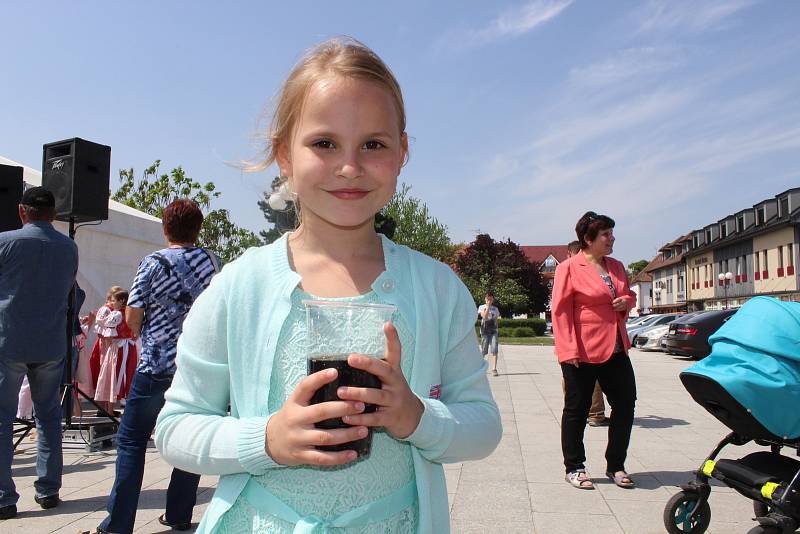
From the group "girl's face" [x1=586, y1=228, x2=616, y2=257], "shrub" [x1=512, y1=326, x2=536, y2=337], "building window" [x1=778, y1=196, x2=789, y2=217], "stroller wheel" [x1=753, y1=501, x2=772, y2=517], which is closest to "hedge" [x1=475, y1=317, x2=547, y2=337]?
"shrub" [x1=512, y1=326, x2=536, y2=337]

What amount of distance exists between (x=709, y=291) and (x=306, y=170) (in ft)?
211

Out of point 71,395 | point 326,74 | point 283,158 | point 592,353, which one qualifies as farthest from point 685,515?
point 71,395

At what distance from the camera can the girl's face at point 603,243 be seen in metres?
5.57

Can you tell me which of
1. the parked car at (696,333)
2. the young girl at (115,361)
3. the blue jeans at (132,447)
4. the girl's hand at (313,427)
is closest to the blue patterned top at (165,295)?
the blue jeans at (132,447)

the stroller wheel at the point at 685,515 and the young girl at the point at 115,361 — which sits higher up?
the young girl at the point at 115,361

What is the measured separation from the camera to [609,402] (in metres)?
5.07

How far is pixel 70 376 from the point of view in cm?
645

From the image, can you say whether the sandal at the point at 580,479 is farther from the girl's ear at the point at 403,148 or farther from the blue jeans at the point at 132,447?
the girl's ear at the point at 403,148

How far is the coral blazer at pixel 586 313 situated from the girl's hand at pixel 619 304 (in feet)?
0.09

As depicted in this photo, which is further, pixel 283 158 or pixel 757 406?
pixel 757 406

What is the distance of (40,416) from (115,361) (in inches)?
153

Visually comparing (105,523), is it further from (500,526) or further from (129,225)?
(129,225)

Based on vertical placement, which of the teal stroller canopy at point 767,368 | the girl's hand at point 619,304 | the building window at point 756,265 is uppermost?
the building window at point 756,265

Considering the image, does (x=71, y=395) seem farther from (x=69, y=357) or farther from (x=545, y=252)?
(x=545, y=252)
